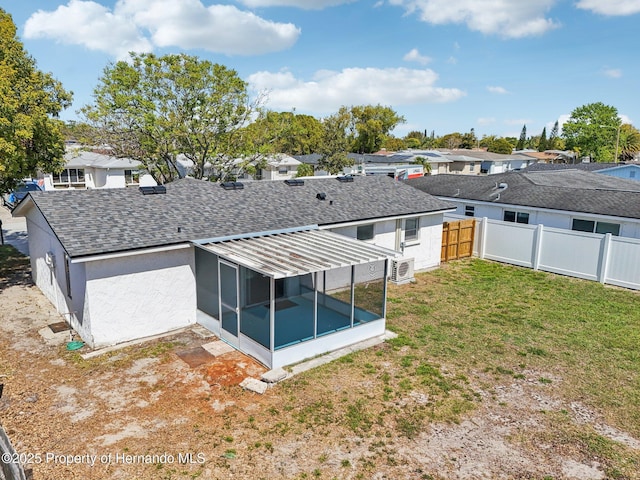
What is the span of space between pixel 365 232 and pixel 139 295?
8.90 meters

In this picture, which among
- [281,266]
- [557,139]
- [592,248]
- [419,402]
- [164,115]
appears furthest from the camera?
[557,139]

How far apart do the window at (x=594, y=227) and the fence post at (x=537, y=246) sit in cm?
176

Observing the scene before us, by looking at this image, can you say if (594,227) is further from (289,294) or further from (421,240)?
(289,294)

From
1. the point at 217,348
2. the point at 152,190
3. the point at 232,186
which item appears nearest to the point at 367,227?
the point at 232,186

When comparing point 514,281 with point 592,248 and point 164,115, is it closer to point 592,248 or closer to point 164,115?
point 592,248

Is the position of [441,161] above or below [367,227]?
above

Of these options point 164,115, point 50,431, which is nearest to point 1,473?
point 50,431

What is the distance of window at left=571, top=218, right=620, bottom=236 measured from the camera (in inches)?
736

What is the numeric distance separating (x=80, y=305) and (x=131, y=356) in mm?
2332

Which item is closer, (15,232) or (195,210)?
(195,210)

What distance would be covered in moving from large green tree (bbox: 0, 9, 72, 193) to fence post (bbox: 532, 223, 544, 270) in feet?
65.0

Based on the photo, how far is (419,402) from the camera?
9.44m

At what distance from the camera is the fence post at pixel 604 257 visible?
57.3 feet

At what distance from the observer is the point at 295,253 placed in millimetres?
11938
